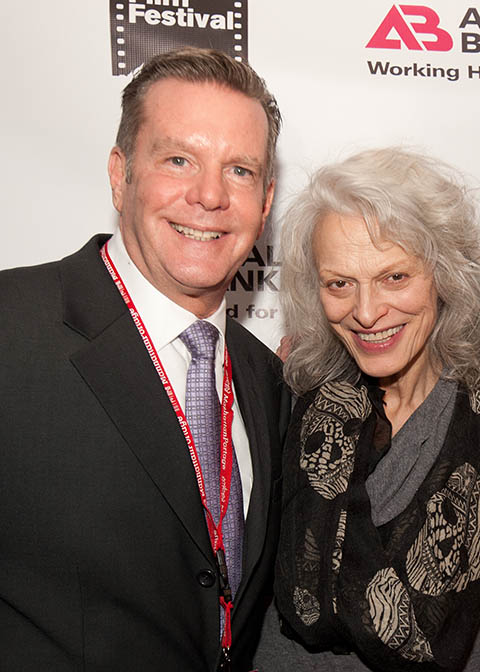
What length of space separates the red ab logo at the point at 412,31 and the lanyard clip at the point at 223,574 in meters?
1.79

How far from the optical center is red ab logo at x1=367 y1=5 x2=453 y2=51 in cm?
258

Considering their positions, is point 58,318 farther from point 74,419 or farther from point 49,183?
point 49,183

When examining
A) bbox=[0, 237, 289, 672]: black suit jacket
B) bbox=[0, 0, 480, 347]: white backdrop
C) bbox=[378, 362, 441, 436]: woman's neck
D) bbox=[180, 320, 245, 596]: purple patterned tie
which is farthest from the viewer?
bbox=[0, 0, 480, 347]: white backdrop

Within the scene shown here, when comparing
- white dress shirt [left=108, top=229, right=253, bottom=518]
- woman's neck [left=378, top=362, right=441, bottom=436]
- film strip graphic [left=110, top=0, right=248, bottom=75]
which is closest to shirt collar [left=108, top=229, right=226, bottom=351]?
white dress shirt [left=108, top=229, right=253, bottom=518]

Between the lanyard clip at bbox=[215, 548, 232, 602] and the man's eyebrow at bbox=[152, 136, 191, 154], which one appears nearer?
the lanyard clip at bbox=[215, 548, 232, 602]

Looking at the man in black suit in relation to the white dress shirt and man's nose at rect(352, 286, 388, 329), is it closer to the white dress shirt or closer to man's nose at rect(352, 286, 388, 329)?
the white dress shirt

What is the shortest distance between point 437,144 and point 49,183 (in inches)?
52.8

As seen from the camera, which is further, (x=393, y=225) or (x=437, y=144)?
(x=437, y=144)

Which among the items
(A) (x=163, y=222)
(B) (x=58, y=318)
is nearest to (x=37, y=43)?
(A) (x=163, y=222)

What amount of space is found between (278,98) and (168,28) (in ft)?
1.39

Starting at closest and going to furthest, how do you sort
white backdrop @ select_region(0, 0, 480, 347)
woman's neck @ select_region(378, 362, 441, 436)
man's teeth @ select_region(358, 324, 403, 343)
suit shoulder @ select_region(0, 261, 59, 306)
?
suit shoulder @ select_region(0, 261, 59, 306) → man's teeth @ select_region(358, 324, 403, 343) → woman's neck @ select_region(378, 362, 441, 436) → white backdrop @ select_region(0, 0, 480, 347)

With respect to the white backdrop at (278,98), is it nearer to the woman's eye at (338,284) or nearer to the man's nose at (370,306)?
the woman's eye at (338,284)

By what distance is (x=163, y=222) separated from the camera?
5.95 ft

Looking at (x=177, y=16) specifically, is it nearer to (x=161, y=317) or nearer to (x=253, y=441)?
(x=161, y=317)
